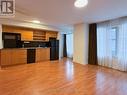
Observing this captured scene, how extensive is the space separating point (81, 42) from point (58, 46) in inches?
87.9

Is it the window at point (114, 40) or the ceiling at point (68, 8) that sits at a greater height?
the ceiling at point (68, 8)

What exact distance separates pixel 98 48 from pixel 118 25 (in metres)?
1.59

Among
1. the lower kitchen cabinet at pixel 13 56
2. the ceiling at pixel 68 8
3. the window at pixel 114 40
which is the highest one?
the ceiling at pixel 68 8

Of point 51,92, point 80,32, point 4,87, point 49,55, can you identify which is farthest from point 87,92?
point 49,55

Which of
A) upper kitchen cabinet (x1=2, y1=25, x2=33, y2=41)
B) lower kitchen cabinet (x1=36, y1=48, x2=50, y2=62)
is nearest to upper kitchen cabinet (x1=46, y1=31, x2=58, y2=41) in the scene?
lower kitchen cabinet (x1=36, y1=48, x2=50, y2=62)

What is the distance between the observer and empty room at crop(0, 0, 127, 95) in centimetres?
342

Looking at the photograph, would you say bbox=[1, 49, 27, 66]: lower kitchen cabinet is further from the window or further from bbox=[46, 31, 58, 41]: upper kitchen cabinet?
the window

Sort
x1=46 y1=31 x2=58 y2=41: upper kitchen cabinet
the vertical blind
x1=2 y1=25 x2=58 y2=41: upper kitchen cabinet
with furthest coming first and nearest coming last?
1. x1=46 y1=31 x2=58 y2=41: upper kitchen cabinet
2. x1=2 y1=25 x2=58 y2=41: upper kitchen cabinet
3. the vertical blind

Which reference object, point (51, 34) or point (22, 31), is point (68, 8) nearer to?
point (22, 31)

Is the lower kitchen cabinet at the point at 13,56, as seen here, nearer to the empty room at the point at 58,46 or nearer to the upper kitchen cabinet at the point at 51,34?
the empty room at the point at 58,46

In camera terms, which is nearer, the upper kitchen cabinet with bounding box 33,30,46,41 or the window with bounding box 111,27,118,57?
the window with bounding box 111,27,118,57

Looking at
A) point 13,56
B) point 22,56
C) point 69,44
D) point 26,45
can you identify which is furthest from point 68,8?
point 69,44

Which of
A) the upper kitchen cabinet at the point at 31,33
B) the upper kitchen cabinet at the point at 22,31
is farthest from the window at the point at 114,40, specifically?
the upper kitchen cabinet at the point at 22,31

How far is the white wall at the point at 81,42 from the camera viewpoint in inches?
270
